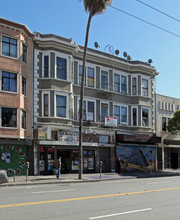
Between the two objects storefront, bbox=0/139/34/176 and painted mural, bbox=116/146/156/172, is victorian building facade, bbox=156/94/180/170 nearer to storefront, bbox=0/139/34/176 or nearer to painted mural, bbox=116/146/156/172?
painted mural, bbox=116/146/156/172

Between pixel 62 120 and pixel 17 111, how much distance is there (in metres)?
4.08

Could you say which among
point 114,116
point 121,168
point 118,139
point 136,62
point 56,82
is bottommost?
point 121,168

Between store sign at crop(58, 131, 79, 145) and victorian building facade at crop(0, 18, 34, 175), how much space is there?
2.62 m

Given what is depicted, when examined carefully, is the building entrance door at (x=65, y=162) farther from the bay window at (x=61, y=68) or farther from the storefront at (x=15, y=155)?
the bay window at (x=61, y=68)

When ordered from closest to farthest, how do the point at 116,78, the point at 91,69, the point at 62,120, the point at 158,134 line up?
the point at 62,120, the point at 91,69, the point at 116,78, the point at 158,134

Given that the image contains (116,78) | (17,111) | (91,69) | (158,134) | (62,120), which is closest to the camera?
(17,111)

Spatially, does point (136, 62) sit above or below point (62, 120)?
above

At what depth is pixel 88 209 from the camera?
31.8 ft

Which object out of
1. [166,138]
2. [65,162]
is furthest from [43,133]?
[166,138]

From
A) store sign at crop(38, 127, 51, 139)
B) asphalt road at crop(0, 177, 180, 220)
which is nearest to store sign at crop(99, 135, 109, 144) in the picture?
store sign at crop(38, 127, 51, 139)

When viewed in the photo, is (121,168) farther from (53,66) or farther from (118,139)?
(53,66)

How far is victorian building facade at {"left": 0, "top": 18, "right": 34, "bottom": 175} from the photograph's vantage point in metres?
23.4

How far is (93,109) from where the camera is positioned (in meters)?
29.8

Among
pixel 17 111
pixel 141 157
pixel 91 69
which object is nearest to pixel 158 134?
pixel 141 157
